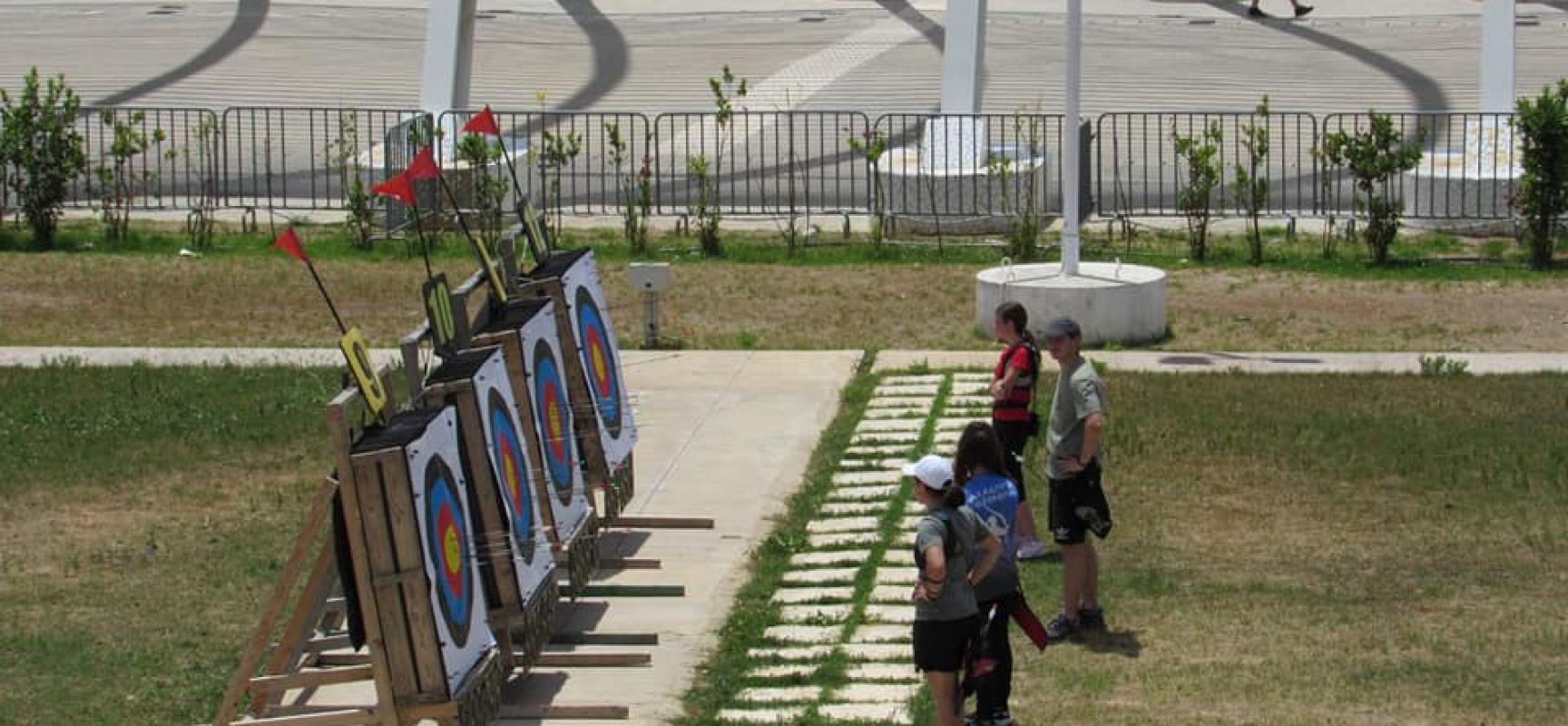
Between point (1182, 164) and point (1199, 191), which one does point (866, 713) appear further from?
point (1182, 164)

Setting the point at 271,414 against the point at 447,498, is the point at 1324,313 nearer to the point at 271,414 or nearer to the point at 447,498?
the point at 271,414

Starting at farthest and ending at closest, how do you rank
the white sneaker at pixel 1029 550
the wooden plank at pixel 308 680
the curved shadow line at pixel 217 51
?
the curved shadow line at pixel 217 51 → the white sneaker at pixel 1029 550 → the wooden plank at pixel 308 680

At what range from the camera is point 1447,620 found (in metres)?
10.6

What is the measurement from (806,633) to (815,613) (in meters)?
0.31

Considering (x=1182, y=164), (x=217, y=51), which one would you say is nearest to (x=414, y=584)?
(x=1182, y=164)

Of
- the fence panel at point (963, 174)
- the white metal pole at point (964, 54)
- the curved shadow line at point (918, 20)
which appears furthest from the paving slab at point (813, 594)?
the curved shadow line at point (918, 20)

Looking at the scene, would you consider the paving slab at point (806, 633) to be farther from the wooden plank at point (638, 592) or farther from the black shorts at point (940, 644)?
the black shorts at point (940, 644)

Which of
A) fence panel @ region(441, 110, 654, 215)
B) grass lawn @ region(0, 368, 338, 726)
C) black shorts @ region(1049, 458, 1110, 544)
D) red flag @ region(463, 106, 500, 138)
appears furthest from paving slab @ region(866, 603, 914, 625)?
fence panel @ region(441, 110, 654, 215)

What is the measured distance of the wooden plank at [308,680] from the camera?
9.00 m

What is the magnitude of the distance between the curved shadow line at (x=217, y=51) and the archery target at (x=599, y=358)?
1878cm

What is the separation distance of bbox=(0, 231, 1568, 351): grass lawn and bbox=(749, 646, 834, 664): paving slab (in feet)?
24.9

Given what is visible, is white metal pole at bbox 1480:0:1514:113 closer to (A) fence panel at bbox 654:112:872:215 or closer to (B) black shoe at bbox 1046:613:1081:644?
(A) fence panel at bbox 654:112:872:215

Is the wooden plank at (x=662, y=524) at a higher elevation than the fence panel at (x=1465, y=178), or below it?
below

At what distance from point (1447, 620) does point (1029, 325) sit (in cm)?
→ 749
